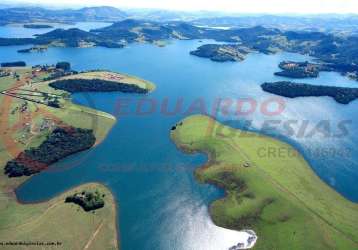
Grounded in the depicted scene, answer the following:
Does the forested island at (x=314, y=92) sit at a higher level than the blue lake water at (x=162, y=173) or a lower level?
higher

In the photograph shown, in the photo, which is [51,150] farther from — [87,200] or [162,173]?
[162,173]

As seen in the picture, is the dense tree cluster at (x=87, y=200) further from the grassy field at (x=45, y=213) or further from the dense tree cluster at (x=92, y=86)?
the dense tree cluster at (x=92, y=86)

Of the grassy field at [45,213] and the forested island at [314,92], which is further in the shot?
the forested island at [314,92]

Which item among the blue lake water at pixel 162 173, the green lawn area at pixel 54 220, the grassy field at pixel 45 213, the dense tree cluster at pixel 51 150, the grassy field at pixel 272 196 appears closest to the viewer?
the green lawn area at pixel 54 220

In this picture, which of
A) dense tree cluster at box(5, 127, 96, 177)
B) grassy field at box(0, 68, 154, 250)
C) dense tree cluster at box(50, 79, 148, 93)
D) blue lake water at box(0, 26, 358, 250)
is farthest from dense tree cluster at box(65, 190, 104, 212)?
dense tree cluster at box(50, 79, 148, 93)

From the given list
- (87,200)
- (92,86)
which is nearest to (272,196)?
(87,200)

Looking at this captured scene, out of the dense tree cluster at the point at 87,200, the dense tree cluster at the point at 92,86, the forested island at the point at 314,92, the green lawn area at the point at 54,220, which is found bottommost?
the green lawn area at the point at 54,220

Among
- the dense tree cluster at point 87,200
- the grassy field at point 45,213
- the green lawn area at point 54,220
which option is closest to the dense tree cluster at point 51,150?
the grassy field at point 45,213
